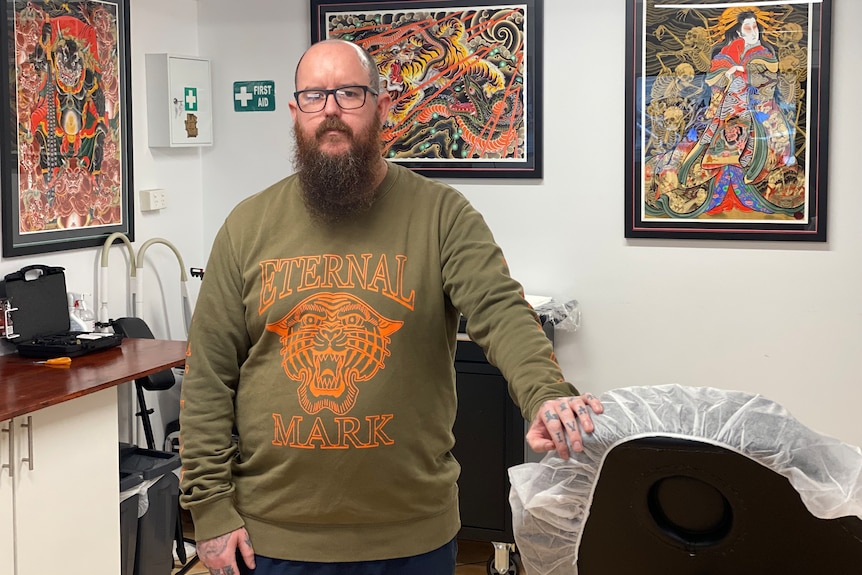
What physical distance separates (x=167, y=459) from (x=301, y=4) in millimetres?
1918

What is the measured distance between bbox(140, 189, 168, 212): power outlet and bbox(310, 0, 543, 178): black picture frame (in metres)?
0.88

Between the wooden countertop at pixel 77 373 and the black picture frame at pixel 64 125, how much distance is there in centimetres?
45

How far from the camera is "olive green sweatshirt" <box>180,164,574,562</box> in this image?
5.78ft

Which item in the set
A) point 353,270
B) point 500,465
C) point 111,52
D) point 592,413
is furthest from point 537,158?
point 592,413

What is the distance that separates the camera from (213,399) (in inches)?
72.0

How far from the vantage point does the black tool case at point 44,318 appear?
9.83 feet

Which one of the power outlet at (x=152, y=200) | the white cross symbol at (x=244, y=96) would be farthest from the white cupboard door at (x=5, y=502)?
the white cross symbol at (x=244, y=96)

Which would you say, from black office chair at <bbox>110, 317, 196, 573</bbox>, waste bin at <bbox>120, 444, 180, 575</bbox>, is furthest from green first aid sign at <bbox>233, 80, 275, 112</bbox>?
waste bin at <bbox>120, 444, 180, 575</bbox>

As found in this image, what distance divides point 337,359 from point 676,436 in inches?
29.7

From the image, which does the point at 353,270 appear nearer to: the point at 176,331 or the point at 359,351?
the point at 359,351

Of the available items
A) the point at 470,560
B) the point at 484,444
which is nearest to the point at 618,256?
the point at 484,444

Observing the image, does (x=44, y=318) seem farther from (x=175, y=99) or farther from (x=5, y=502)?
(x=175, y=99)

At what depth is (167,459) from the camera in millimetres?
3318

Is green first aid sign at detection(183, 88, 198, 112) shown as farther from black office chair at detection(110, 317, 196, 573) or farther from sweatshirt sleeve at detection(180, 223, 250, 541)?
sweatshirt sleeve at detection(180, 223, 250, 541)
